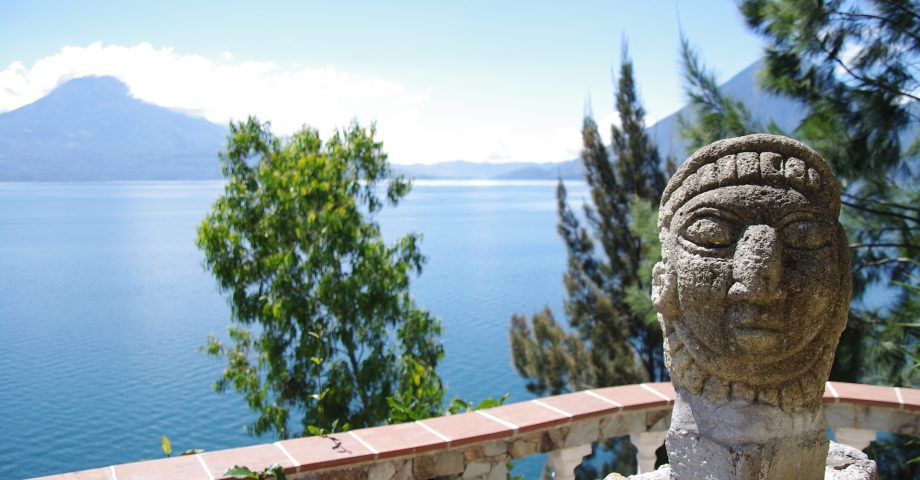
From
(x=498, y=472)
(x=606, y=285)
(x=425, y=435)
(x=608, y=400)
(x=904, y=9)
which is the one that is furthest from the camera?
(x=606, y=285)

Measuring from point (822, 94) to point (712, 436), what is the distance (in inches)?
203

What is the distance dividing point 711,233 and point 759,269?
194mm

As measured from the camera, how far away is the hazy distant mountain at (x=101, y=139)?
2739 inches

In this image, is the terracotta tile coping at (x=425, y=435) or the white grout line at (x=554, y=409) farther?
the white grout line at (x=554, y=409)

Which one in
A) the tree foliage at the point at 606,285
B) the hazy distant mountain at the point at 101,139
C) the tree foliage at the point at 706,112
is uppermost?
the hazy distant mountain at the point at 101,139

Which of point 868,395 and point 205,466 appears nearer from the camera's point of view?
point 205,466

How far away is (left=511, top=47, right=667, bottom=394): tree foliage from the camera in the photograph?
1180 centimetres

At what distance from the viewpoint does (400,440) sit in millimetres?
2893

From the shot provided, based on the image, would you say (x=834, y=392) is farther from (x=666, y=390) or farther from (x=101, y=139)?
(x=101, y=139)

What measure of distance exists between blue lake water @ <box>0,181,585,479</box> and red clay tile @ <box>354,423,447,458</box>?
18.0 ft

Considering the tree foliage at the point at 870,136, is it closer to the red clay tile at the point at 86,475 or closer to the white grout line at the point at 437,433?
the white grout line at the point at 437,433

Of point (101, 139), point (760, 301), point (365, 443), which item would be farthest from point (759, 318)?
point (101, 139)

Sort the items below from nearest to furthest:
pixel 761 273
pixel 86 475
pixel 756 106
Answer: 1. pixel 761 273
2. pixel 86 475
3. pixel 756 106

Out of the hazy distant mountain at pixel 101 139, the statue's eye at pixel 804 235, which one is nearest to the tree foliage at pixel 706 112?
the statue's eye at pixel 804 235
